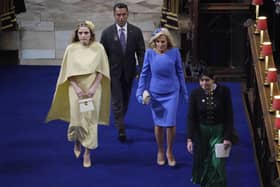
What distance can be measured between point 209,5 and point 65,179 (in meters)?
4.37

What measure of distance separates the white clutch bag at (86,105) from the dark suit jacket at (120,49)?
1011 millimetres

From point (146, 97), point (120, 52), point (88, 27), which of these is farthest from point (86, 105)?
point (120, 52)

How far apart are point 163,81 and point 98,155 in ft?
3.89

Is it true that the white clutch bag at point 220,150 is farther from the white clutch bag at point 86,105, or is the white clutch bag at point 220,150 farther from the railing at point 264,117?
the white clutch bag at point 86,105

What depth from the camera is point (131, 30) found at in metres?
9.57

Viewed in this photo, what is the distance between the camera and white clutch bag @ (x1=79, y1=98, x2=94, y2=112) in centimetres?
866

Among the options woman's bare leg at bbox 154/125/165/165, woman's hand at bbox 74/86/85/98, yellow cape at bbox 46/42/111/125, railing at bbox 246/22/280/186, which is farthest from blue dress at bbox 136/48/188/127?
railing at bbox 246/22/280/186

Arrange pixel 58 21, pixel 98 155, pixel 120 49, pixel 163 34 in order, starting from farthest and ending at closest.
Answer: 1. pixel 58 21
2. pixel 120 49
3. pixel 98 155
4. pixel 163 34

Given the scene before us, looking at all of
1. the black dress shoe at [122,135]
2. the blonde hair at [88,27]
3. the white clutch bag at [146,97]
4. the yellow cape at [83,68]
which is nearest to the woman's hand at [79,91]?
the yellow cape at [83,68]

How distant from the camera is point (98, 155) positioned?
938 cm

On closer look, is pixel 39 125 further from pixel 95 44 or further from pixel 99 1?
pixel 99 1

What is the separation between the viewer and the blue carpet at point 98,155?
8.70 m

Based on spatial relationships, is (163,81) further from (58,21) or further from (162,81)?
(58,21)

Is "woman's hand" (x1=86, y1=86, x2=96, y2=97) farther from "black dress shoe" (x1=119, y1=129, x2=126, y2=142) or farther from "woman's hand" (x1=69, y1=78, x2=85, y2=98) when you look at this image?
"black dress shoe" (x1=119, y1=129, x2=126, y2=142)
